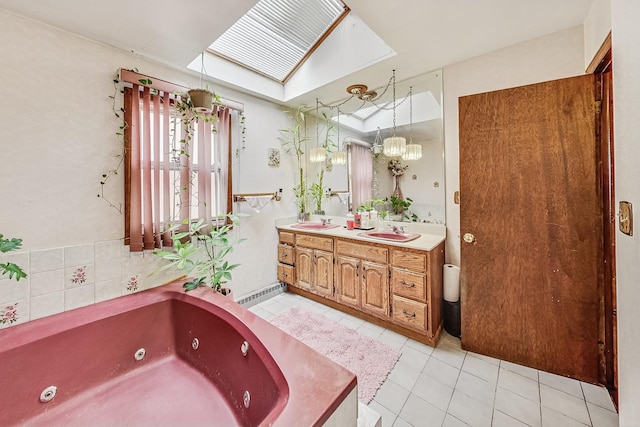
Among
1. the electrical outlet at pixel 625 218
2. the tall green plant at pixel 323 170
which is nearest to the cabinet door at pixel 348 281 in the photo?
the tall green plant at pixel 323 170

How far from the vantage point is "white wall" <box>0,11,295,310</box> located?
4.74 ft

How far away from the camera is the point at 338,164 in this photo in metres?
3.10

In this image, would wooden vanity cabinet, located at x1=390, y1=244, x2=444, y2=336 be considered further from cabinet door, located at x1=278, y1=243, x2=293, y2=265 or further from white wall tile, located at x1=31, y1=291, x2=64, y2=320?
white wall tile, located at x1=31, y1=291, x2=64, y2=320

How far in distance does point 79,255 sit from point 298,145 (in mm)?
2341

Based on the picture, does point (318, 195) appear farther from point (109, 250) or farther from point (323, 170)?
point (109, 250)

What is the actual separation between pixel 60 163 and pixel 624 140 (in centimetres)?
272

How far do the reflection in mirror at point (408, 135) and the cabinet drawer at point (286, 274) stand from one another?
1.06 metres

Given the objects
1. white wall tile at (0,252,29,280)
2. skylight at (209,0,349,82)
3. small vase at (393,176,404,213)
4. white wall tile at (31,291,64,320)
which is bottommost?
white wall tile at (31,291,64,320)

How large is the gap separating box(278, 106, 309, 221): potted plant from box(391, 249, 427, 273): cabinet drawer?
57.4 inches

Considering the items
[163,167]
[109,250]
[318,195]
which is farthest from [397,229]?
[109,250]

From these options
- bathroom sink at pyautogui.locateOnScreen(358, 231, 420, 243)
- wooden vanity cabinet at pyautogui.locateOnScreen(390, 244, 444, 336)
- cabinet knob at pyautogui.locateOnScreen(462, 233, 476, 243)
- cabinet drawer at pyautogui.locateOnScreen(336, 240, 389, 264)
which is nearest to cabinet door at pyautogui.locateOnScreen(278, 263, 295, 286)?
cabinet drawer at pyautogui.locateOnScreen(336, 240, 389, 264)

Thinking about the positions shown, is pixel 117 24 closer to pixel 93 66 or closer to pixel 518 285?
pixel 93 66

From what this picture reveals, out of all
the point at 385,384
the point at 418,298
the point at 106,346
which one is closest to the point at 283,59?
the point at 418,298

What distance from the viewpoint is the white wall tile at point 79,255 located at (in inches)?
62.8
